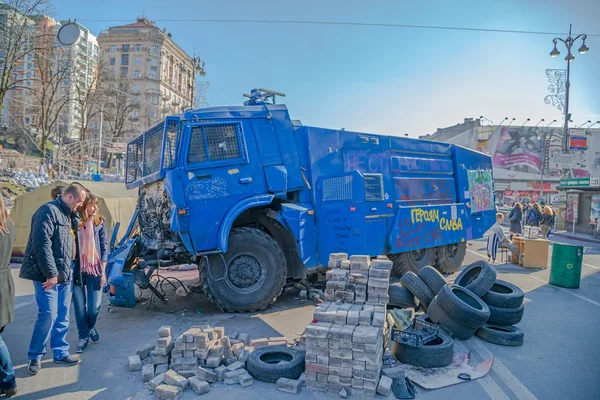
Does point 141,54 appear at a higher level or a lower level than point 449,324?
higher

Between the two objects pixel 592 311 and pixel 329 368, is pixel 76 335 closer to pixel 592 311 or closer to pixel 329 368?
pixel 329 368

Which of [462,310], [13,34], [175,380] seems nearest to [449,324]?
[462,310]

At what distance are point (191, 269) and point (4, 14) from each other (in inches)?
885

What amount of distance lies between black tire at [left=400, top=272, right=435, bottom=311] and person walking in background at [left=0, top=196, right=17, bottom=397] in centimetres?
502

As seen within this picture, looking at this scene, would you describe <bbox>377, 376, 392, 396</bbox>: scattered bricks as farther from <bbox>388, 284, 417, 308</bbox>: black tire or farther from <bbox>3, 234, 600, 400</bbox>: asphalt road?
<bbox>388, 284, 417, 308</bbox>: black tire

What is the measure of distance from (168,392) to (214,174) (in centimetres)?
326

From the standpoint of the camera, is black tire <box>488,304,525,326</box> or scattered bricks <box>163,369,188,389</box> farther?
black tire <box>488,304,525,326</box>

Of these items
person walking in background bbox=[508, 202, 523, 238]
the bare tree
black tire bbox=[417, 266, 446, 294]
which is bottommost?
black tire bbox=[417, 266, 446, 294]

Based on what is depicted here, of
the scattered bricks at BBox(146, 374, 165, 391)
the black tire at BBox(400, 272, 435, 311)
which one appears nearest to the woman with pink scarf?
the scattered bricks at BBox(146, 374, 165, 391)

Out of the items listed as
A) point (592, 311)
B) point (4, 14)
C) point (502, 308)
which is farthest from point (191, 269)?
point (4, 14)

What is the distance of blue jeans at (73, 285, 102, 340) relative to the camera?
4.85 m

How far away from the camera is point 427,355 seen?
4480 millimetres

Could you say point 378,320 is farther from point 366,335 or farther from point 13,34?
point 13,34

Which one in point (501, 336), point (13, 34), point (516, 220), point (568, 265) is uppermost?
point (13, 34)
